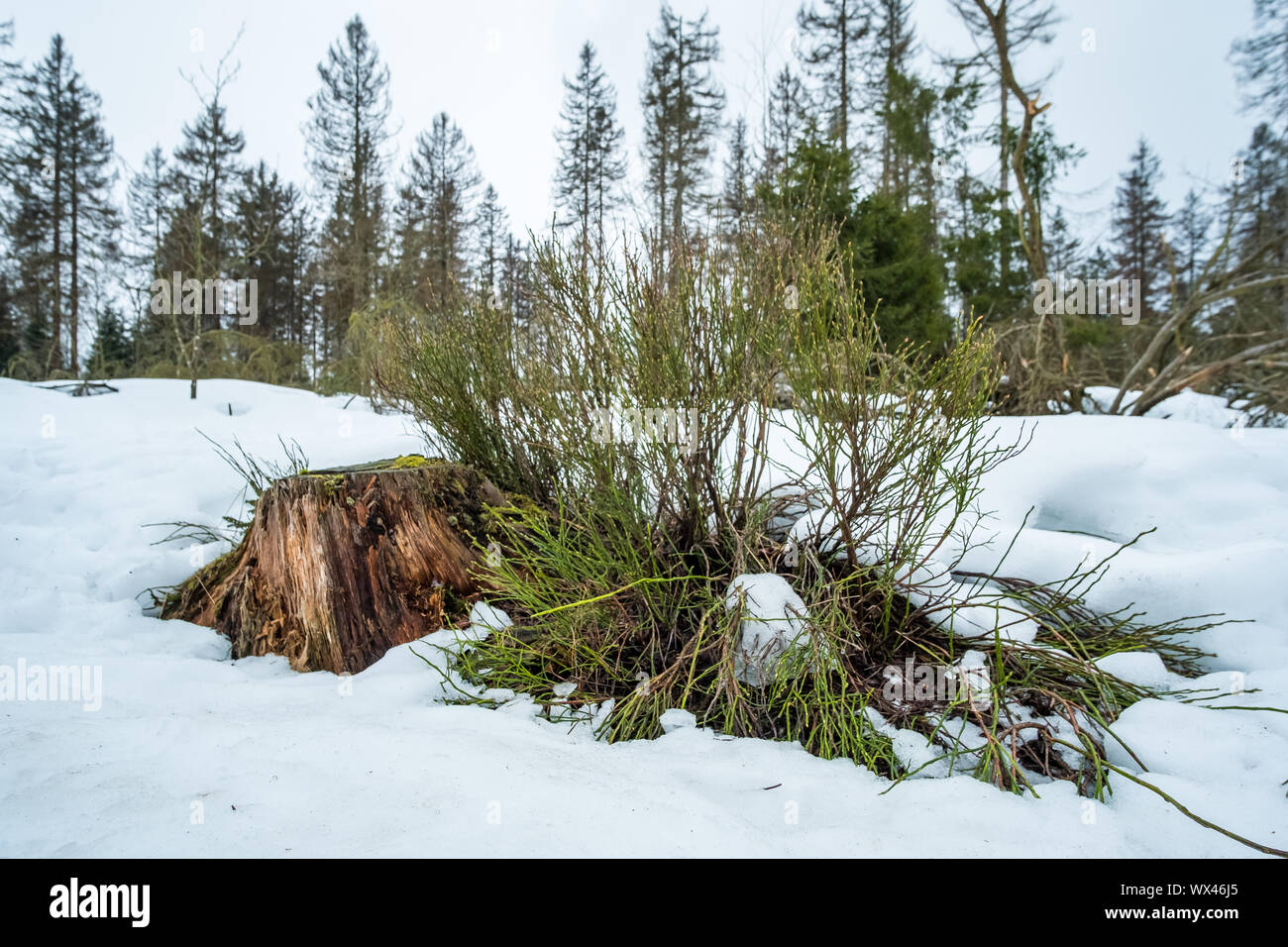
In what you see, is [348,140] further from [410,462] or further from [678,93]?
[410,462]

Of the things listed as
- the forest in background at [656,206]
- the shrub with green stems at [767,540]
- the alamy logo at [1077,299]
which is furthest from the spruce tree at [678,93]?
the shrub with green stems at [767,540]

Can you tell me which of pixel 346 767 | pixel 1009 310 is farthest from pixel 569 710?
pixel 1009 310

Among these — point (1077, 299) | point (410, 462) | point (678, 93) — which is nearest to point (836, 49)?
point (678, 93)

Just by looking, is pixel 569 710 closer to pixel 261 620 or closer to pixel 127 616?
pixel 261 620

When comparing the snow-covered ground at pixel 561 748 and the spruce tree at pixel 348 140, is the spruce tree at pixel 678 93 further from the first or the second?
the snow-covered ground at pixel 561 748

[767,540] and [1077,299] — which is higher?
[1077,299]

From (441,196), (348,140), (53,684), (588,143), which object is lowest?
(53,684)

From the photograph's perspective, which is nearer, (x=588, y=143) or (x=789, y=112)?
(x=789, y=112)

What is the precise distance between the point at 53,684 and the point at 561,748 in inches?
65.2

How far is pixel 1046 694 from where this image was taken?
178 centimetres
